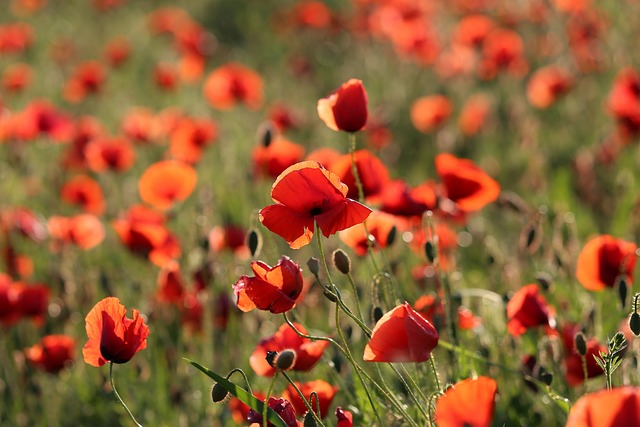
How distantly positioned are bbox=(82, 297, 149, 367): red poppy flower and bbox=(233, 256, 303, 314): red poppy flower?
0.19 meters

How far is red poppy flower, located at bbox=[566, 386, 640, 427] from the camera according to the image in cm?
103

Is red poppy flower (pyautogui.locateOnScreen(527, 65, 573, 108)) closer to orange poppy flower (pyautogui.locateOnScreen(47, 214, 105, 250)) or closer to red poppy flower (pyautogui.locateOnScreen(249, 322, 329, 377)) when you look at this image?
orange poppy flower (pyautogui.locateOnScreen(47, 214, 105, 250))

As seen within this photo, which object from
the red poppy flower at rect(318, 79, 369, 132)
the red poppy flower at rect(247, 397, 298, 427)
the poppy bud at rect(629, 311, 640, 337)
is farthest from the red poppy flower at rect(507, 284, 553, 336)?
the red poppy flower at rect(247, 397, 298, 427)

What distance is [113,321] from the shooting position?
61.6 inches

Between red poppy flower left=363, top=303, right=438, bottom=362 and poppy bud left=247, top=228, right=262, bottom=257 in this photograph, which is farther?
poppy bud left=247, top=228, right=262, bottom=257

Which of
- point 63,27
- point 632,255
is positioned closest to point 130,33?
point 63,27

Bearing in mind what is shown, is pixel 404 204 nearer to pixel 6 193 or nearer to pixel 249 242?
pixel 249 242

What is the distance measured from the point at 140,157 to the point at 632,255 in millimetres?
3196

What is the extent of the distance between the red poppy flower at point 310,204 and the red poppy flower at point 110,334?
0.28 meters

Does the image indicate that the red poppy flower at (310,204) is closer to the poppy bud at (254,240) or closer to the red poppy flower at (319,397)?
the red poppy flower at (319,397)

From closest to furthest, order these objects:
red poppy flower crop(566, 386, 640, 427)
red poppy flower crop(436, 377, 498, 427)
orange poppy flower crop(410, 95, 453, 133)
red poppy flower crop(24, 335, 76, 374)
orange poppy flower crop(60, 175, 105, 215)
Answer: red poppy flower crop(566, 386, 640, 427)
red poppy flower crop(436, 377, 498, 427)
red poppy flower crop(24, 335, 76, 374)
orange poppy flower crop(60, 175, 105, 215)
orange poppy flower crop(410, 95, 453, 133)

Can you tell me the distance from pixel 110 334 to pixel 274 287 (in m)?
0.29

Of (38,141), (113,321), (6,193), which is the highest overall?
(113,321)

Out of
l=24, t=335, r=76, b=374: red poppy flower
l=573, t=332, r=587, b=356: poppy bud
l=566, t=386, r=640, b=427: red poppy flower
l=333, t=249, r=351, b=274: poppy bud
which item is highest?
l=566, t=386, r=640, b=427: red poppy flower
